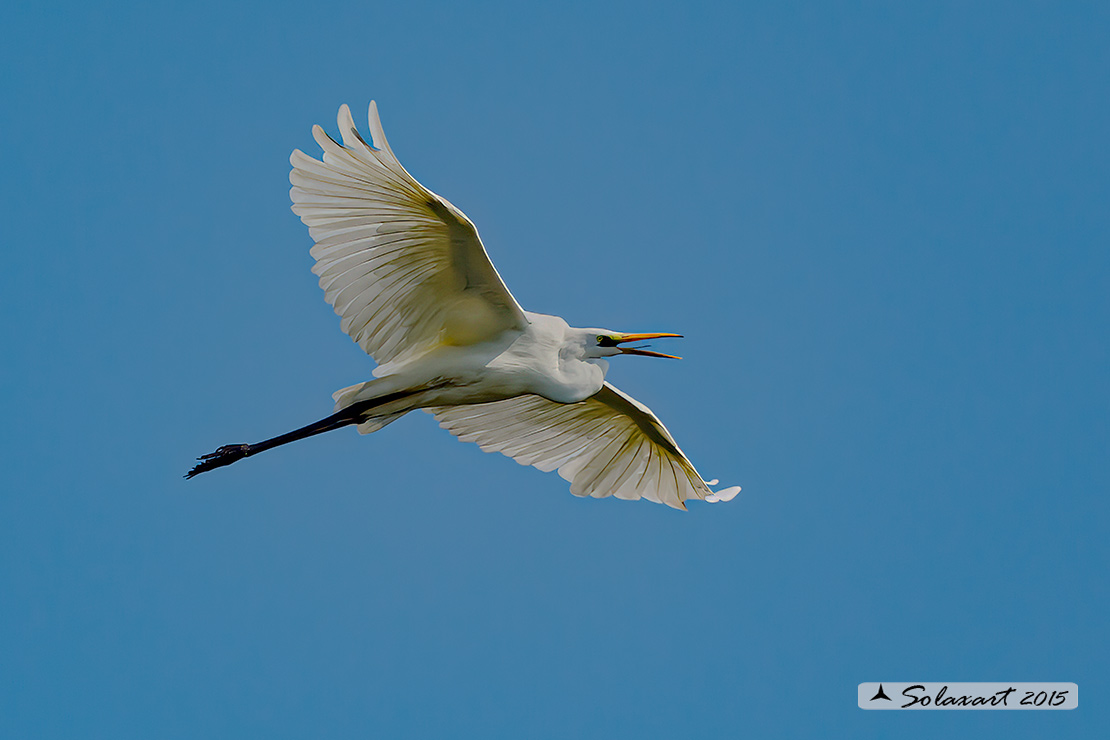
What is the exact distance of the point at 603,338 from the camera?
26.8ft

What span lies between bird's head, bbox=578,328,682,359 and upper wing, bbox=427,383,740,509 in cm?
75

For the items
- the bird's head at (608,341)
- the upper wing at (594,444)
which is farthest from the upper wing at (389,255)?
the upper wing at (594,444)

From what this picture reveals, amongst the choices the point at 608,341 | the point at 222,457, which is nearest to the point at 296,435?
the point at 222,457

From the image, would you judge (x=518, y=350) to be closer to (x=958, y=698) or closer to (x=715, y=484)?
(x=715, y=484)

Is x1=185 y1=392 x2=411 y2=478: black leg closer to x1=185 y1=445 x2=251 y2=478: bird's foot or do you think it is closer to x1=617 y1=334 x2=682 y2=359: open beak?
x1=185 y1=445 x2=251 y2=478: bird's foot

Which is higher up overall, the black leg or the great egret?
the great egret

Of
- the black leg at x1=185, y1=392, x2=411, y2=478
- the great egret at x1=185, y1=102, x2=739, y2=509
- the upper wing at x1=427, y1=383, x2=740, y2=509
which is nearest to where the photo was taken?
the great egret at x1=185, y1=102, x2=739, y2=509

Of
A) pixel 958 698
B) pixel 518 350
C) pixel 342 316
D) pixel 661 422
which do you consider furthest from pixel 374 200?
pixel 958 698

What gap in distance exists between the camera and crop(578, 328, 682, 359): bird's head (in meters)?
8.12

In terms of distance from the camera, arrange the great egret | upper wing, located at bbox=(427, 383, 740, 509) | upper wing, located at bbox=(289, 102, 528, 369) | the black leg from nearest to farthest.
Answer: upper wing, located at bbox=(289, 102, 528, 369) < the great egret < the black leg < upper wing, located at bbox=(427, 383, 740, 509)

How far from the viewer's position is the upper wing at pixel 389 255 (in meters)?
6.76

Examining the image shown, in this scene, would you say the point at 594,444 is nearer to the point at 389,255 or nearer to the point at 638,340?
the point at 638,340

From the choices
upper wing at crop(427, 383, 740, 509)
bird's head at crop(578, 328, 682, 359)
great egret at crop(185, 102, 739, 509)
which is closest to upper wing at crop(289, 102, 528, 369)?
great egret at crop(185, 102, 739, 509)

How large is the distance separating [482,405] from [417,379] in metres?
1.39
